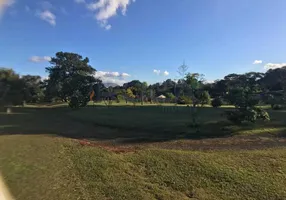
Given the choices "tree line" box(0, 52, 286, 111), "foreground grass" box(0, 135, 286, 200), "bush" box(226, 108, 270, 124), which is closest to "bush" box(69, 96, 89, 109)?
"tree line" box(0, 52, 286, 111)

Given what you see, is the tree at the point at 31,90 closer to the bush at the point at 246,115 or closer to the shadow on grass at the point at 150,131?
the shadow on grass at the point at 150,131

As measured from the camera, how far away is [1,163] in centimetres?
1266

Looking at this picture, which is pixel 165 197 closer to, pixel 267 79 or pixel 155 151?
pixel 155 151

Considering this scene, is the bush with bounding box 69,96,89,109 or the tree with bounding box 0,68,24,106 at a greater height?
the tree with bounding box 0,68,24,106

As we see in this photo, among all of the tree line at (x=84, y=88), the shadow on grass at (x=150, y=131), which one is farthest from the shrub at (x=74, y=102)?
the shadow on grass at (x=150, y=131)

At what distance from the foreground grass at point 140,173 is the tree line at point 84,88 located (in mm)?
13387

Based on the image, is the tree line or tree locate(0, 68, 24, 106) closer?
the tree line

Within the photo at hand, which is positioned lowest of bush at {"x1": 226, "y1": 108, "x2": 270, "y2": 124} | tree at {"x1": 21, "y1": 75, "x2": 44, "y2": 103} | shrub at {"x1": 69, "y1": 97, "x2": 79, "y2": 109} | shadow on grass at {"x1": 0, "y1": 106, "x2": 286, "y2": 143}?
shadow on grass at {"x1": 0, "y1": 106, "x2": 286, "y2": 143}

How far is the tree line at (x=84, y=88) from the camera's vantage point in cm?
3778

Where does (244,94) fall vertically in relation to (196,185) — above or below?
above

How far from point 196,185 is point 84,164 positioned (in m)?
4.87

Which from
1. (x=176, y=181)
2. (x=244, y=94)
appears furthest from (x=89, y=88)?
(x=176, y=181)

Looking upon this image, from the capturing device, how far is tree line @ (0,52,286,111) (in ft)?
124

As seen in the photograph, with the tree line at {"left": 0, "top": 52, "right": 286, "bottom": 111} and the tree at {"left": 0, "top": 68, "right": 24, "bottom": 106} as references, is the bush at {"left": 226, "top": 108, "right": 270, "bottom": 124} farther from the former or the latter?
the tree at {"left": 0, "top": 68, "right": 24, "bottom": 106}
